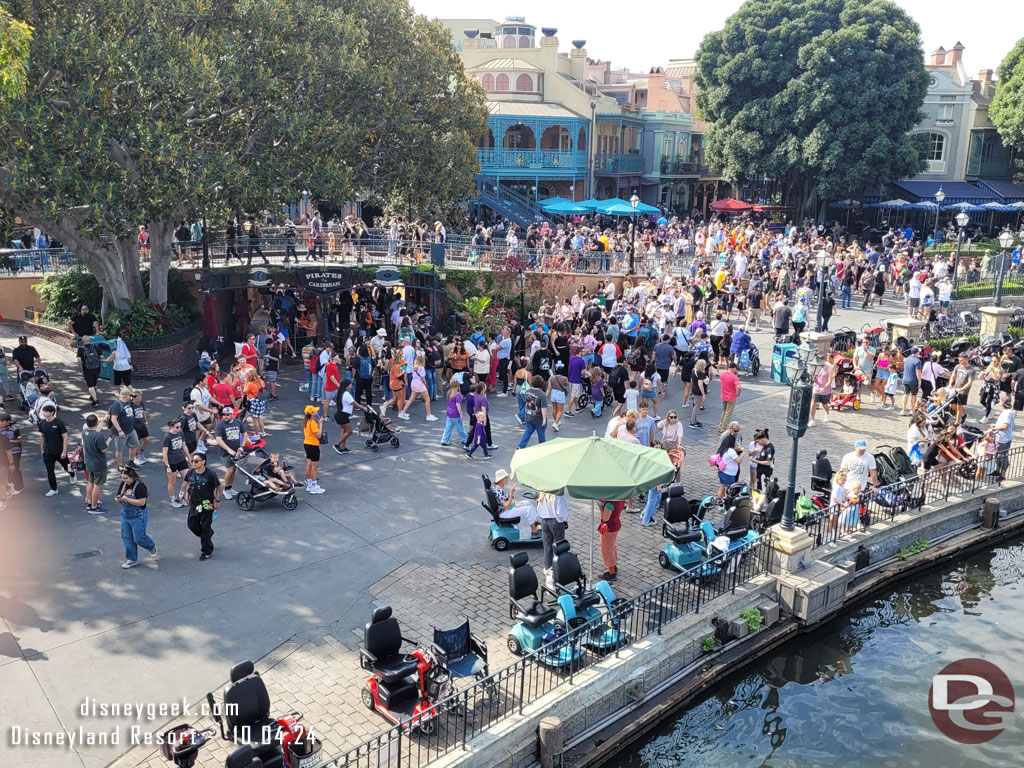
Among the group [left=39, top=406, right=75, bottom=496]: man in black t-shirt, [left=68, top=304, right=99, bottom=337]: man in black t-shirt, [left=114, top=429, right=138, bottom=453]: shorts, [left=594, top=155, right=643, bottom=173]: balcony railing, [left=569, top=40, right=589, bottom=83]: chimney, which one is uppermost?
[left=569, top=40, right=589, bottom=83]: chimney

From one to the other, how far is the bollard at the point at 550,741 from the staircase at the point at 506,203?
31.1 meters

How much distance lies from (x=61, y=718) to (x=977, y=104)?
170 feet

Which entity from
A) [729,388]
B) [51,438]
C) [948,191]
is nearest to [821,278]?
[729,388]

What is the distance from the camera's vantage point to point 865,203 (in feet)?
151

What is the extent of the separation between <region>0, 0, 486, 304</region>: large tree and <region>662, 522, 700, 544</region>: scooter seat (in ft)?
41.0

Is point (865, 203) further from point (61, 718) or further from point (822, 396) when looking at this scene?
point (61, 718)

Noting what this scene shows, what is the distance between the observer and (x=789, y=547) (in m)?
11.4

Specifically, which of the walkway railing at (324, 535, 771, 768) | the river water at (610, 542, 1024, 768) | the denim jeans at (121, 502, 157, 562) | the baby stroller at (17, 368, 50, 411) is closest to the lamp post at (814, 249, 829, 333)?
the river water at (610, 542, 1024, 768)

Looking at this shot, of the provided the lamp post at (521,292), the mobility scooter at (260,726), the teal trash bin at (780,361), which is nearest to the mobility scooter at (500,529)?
the mobility scooter at (260,726)

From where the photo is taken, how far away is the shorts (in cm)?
1388

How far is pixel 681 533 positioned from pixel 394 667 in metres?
4.60

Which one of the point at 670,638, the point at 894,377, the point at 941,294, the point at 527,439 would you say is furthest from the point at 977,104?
the point at 670,638

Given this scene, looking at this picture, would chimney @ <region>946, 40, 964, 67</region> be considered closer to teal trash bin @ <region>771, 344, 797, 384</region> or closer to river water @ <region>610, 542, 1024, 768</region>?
teal trash bin @ <region>771, 344, 797, 384</region>

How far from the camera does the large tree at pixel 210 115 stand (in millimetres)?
16797
